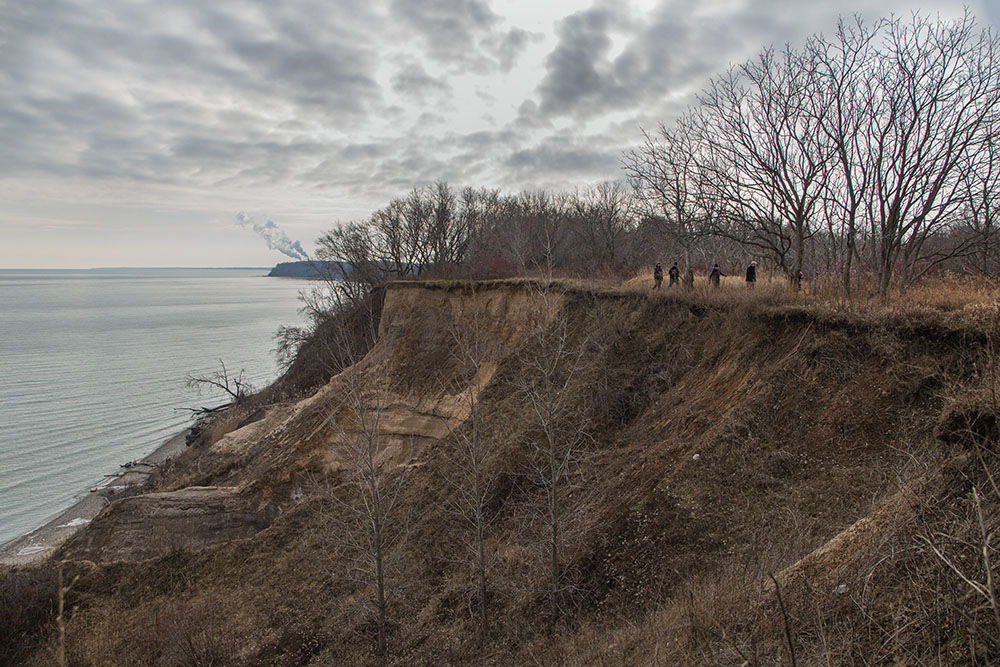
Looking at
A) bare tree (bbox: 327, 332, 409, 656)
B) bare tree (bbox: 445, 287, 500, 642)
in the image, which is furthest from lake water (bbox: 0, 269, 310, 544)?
bare tree (bbox: 445, 287, 500, 642)

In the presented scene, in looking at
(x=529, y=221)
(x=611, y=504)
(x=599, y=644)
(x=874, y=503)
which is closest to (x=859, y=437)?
(x=874, y=503)

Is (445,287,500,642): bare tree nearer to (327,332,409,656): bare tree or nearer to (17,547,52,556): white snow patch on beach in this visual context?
(327,332,409,656): bare tree

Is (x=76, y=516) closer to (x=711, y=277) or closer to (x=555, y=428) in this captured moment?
(x=555, y=428)

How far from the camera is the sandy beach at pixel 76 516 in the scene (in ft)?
68.0

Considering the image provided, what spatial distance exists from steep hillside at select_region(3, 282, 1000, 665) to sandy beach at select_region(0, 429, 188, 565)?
264 inches

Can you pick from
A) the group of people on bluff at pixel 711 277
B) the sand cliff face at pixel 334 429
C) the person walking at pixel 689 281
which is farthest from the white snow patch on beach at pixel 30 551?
the person walking at pixel 689 281

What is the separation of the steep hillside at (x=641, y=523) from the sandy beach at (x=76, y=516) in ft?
22.0

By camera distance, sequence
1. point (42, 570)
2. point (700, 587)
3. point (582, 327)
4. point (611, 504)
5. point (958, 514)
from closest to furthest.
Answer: point (958, 514) < point (700, 587) < point (611, 504) < point (42, 570) < point (582, 327)

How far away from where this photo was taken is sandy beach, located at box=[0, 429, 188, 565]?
20.7 meters

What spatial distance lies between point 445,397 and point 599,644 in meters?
13.6

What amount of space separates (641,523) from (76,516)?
27.7 metres

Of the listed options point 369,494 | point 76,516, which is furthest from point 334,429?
point 76,516

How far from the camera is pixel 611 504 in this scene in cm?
1052

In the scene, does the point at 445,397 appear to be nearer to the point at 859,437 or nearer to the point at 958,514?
the point at 859,437
